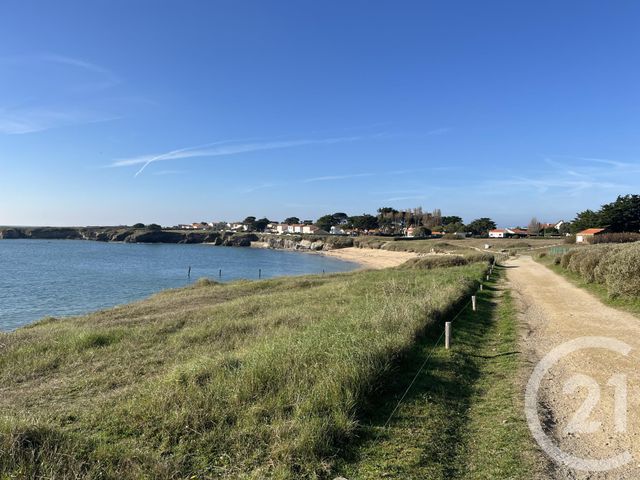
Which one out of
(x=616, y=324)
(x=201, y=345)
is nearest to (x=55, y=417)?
(x=201, y=345)

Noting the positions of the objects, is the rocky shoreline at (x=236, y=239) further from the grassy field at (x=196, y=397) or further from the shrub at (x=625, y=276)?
the grassy field at (x=196, y=397)

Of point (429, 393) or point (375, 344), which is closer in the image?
point (429, 393)

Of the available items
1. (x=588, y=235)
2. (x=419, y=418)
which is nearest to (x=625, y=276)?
(x=419, y=418)

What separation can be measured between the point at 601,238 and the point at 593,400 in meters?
68.9

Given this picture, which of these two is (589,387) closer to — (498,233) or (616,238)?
(616,238)

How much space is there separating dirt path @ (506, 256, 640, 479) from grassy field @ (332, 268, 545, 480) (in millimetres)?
491

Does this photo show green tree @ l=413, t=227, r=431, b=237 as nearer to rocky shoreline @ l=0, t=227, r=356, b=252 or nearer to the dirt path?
rocky shoreline @ l=0, t=227, r=356, b=252

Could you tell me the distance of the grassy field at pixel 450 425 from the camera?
5543 millimetres

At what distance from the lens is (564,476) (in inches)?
209

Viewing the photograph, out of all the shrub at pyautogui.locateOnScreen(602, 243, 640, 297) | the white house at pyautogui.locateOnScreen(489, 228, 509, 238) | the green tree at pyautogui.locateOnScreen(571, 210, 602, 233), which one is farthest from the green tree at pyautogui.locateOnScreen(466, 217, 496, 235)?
the shrub at pyautogui.locateOnScreen(602, 243, 640, 297)

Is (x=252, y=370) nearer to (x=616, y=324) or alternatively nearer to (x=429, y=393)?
(x=429, y=393)

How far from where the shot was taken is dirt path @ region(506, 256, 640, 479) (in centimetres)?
589

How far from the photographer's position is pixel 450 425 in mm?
6883

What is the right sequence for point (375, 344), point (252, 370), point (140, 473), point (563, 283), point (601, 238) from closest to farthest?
point (140, 473) < point (252, 370) < point (375, 344) < point (563, 283) < point (601, 238)
